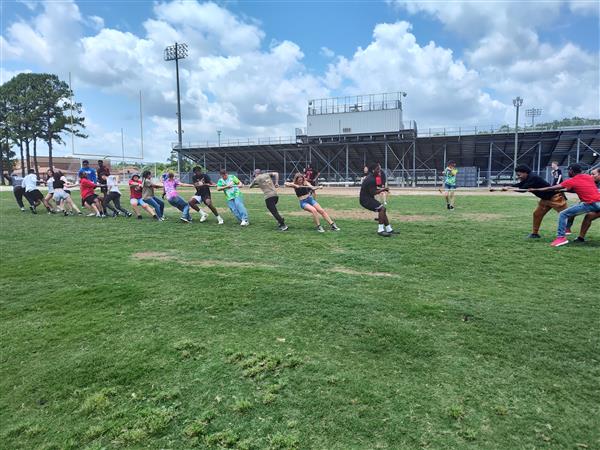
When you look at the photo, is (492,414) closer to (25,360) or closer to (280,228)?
(25,360)

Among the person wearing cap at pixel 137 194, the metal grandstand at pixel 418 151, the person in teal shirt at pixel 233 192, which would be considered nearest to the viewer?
the person in teal shirt at pixel 233 192

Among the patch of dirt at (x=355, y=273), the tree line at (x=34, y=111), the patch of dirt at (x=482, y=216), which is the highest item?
the tree line at (x=34, y=111)

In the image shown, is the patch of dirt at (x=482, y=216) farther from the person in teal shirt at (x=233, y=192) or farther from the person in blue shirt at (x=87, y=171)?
the person in blue shirt at (x=87, y=171)

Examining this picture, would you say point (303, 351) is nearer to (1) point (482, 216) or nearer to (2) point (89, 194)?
(1) point (482, 216)

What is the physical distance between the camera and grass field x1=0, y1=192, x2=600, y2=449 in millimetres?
3027

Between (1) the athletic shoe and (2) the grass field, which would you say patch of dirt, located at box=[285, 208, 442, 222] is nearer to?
(1) the athletic shoe

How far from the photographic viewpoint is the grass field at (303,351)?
3.03m

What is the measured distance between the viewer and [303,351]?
13.1ft

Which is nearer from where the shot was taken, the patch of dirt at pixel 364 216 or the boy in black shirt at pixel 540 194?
the boy in black shirt at pixel 540 194

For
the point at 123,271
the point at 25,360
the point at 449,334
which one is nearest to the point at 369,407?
the point at 449,334

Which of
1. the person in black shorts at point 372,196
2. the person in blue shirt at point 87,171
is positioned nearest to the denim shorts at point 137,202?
the person in blue shirt at point 87,171

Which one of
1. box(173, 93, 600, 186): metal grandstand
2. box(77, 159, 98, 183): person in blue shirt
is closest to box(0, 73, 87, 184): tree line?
box(173, 93, 600, 186): metal grandstand

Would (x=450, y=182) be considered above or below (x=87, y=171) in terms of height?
below

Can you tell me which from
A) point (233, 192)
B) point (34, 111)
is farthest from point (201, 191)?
point (34, 111)
